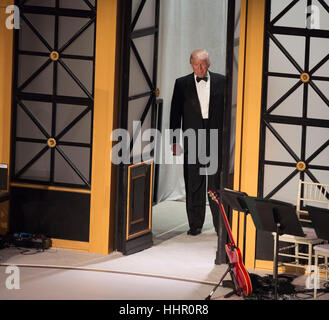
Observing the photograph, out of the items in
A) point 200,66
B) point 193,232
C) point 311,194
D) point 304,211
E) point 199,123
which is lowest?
point 193,232

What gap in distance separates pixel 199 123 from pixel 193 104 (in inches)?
8.5

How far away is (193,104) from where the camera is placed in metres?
9.21

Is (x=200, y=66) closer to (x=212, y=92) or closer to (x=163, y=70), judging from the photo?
(x=212, y=92)

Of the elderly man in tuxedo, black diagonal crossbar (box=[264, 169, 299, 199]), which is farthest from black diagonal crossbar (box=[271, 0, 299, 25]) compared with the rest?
black diagonal crossbar (box=[264, 169, 299, 199])

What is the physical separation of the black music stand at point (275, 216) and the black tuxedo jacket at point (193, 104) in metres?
2.42

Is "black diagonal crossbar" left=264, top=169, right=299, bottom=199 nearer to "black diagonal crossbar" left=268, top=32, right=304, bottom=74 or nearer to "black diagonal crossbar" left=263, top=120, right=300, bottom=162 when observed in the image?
"black diagonal crossbar" left=263, top=120, right=300, bottom=162

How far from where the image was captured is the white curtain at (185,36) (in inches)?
413

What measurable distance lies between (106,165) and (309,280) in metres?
2.24

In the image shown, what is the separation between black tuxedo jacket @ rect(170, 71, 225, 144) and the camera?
9.09m

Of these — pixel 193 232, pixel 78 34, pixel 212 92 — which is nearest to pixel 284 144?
pixel 212 92

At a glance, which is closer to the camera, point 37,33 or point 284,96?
point 284,96

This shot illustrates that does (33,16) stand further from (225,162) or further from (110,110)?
(225,162)

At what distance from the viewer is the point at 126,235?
27.8 ft
